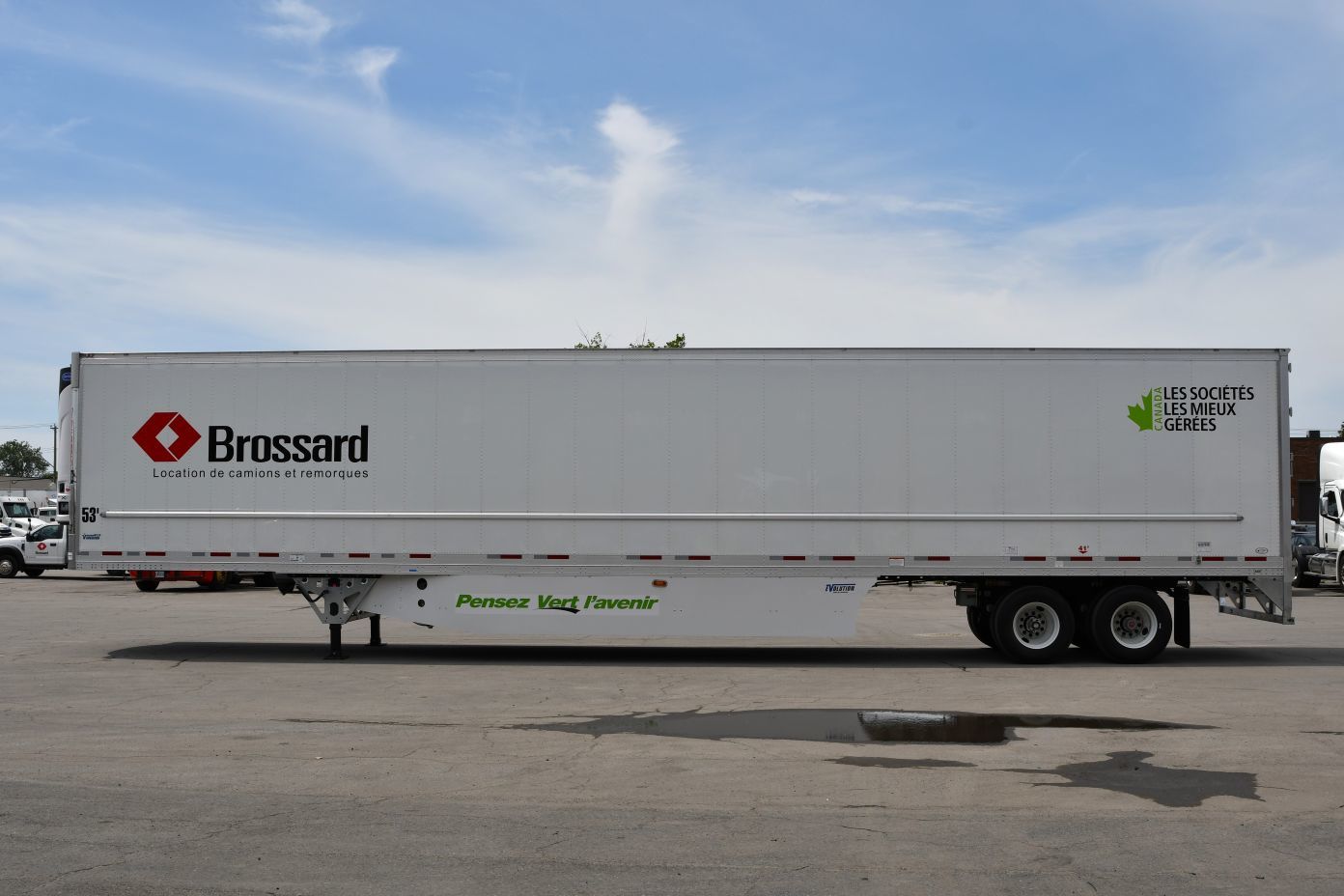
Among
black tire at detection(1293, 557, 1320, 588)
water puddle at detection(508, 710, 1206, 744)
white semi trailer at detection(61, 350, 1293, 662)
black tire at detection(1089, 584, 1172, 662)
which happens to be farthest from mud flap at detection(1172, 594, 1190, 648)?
black tire at detection(1293, 557, 1320, 588)

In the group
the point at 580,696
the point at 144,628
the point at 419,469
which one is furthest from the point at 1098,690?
the point at 144,628

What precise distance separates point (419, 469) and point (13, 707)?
17.8 feet

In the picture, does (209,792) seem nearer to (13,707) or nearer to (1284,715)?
(13,707)

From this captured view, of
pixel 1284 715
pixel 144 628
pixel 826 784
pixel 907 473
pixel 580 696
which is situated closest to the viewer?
pixel 826 784

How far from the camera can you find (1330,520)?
29266 millimetres

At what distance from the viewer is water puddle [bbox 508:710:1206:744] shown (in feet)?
32.9

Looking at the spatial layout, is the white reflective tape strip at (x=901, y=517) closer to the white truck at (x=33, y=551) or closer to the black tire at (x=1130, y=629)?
the black tire at (x=1130, y=629)

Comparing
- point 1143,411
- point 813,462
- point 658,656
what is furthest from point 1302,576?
point 658,656

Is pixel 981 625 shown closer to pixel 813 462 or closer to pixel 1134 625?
pixel 1134 625

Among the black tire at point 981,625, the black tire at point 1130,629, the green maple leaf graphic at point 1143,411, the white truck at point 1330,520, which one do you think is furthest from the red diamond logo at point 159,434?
the white truck at point 1330,520

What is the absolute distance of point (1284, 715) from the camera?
11172mm

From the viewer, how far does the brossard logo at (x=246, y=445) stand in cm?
1536

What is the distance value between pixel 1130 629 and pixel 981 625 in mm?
1920

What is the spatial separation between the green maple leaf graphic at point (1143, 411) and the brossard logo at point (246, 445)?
9664mm
